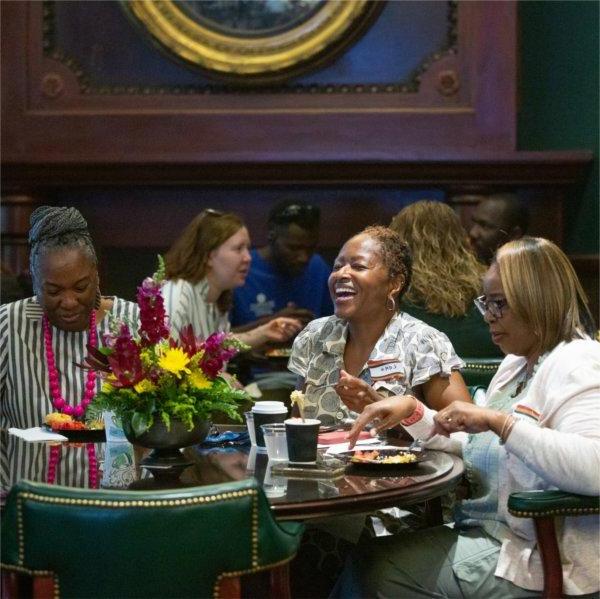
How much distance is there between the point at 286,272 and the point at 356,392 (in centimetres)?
289

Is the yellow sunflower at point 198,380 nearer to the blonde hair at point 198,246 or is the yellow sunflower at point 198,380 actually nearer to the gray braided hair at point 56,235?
the gray braided hair at point 56,235

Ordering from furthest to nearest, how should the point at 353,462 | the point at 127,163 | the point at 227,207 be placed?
the point at 227,207 → the point at 127,163 → the point at 353,462

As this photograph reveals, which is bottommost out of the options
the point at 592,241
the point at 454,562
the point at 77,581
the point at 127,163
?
the point at 454,562

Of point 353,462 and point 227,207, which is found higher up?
point 227,207

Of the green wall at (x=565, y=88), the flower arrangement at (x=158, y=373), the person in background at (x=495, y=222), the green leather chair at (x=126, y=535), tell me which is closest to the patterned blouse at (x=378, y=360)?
the flower arrangement at (x=158, y=373)

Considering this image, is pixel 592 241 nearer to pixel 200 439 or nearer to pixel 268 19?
pixel 268 19

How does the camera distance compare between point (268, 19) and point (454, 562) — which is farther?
point (268, 19)

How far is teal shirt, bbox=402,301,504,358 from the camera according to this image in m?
4.23

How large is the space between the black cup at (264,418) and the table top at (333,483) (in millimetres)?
50

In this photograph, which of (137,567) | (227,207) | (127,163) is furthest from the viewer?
(227,207)

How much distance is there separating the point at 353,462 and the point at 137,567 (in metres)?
0.71

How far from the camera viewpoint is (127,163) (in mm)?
5875

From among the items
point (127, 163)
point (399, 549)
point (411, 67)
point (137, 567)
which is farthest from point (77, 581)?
point (411, 67)

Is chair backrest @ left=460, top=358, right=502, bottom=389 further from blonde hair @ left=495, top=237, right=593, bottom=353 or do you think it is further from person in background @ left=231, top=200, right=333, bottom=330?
person in background @ left=231, top=200, right=333, bottom=330
